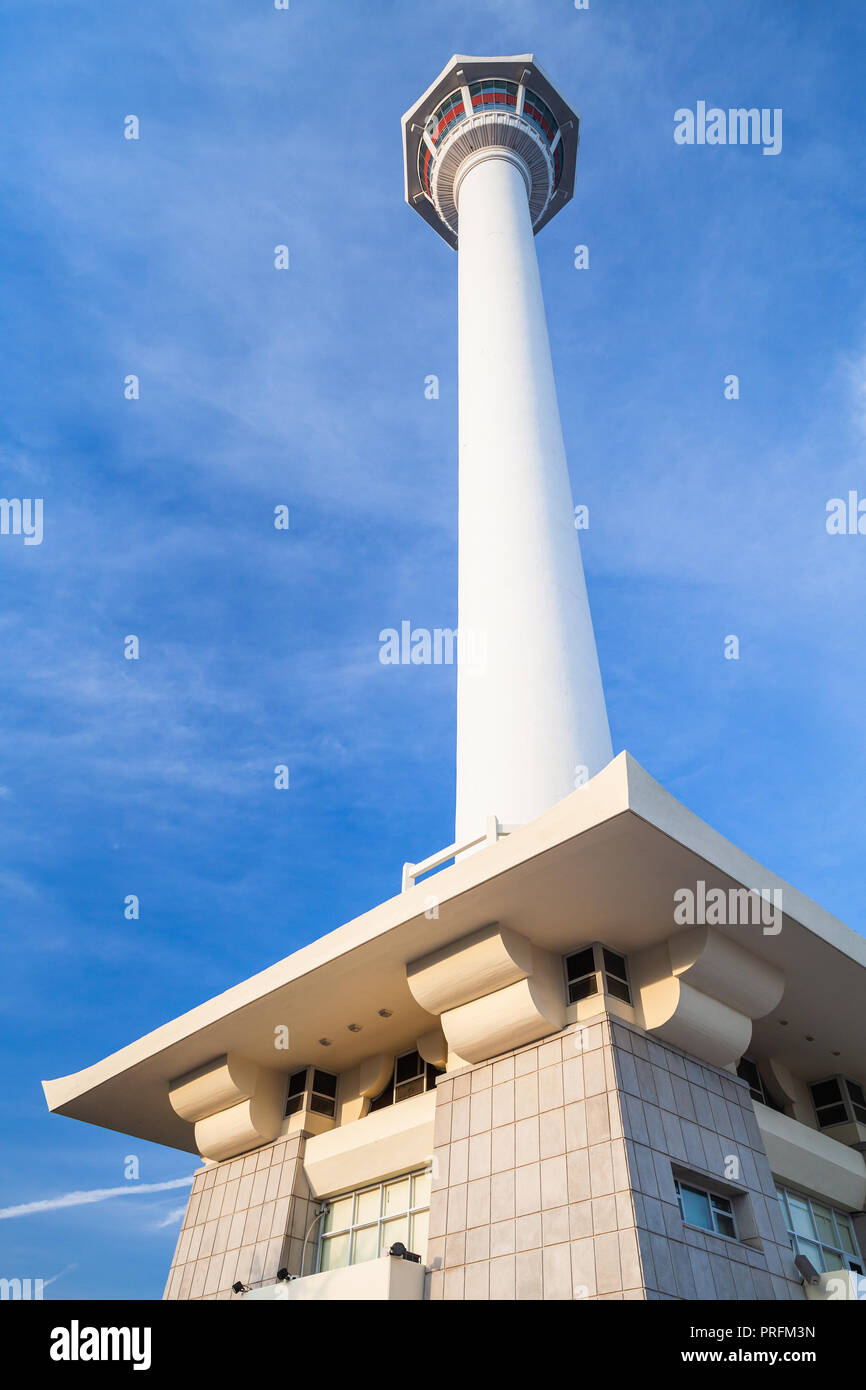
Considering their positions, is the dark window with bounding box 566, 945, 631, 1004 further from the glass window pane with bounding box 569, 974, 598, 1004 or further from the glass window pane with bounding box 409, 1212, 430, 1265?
Answer: the glass window pane with bounding box 409, 1212, 430, 1265

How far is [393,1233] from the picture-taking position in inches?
797

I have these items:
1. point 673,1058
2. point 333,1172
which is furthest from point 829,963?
point 333,1172

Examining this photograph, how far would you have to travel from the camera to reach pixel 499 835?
21.0 meters

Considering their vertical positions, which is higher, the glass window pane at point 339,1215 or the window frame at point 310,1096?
the window frame at point 310,1096

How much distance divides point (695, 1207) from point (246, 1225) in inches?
388

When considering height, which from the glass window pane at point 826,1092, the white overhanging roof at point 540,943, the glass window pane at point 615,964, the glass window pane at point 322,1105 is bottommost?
the glass window pane at point 826,1092

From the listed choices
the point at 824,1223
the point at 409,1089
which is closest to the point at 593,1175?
the point at 409,1089

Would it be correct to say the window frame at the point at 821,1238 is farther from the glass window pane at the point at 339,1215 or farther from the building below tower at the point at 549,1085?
the glass window pane at the point at 339,1215

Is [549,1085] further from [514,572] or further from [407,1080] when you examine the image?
[514,572]

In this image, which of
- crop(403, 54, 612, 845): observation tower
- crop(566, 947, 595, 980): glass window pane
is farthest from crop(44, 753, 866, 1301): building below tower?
crop(403, 54, 612, 845): observation tower

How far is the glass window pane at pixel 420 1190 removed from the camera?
20.0 m

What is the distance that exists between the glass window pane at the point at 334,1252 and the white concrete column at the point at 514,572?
8.45 m

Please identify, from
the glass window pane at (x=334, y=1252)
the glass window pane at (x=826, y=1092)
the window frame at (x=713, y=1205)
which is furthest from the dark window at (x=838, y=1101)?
the glass window pane at (x=334, y=1252)

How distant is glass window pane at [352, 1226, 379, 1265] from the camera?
20469 mm
